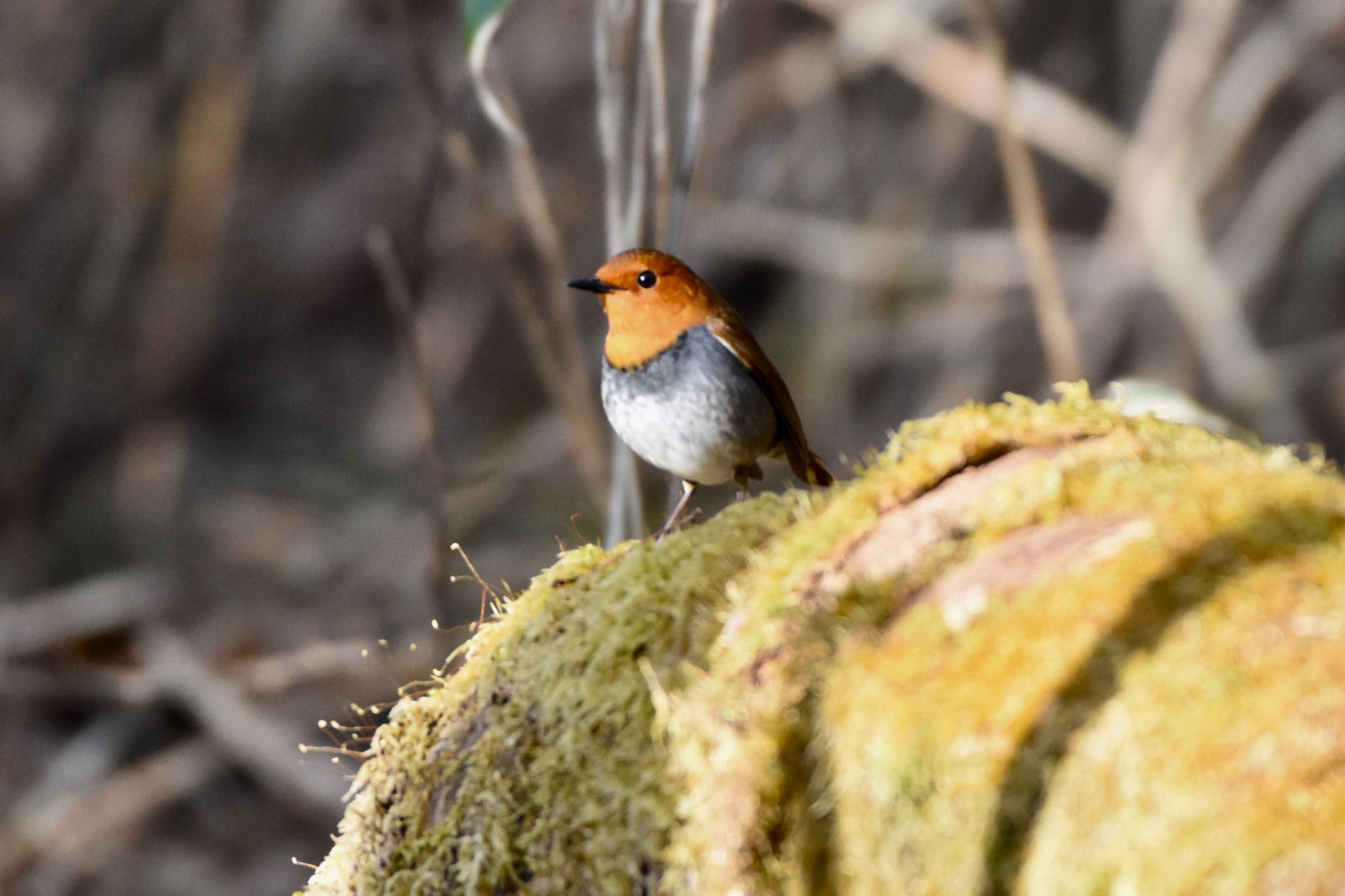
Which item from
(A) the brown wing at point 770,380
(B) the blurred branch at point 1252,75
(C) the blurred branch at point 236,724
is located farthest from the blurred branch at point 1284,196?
(C) the blurred branch at point 236,724

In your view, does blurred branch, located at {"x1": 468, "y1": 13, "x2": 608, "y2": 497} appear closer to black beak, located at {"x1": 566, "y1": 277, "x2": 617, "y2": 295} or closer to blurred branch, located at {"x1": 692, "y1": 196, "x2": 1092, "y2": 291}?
black beak, located at {"x1": 566, "y1": 277, "x2": 617, "y2": 295}

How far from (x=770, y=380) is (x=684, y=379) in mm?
195

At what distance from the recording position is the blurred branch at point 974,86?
223 inches

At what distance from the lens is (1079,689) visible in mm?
1091

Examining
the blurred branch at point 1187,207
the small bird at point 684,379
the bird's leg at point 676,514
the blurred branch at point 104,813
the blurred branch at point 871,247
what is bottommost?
the bird's leg at point 676,514

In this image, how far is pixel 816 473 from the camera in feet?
8.69

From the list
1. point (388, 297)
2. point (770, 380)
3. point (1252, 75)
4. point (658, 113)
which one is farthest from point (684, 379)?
point (1252, 75)

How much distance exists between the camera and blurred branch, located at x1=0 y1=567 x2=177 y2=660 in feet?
17.7

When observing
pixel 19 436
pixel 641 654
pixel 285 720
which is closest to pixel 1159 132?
pixel 285 720

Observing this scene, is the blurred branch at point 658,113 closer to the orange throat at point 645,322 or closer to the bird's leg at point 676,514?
the orange throat at point 645,322

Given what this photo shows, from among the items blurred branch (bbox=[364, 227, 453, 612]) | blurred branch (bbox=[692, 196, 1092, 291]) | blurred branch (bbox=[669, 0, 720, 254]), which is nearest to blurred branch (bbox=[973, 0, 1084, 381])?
blurred branch (bbox=[669, 0, 720, 254])

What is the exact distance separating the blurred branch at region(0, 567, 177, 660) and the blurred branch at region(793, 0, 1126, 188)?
156 inches

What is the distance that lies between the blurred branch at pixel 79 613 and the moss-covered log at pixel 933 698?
428cm

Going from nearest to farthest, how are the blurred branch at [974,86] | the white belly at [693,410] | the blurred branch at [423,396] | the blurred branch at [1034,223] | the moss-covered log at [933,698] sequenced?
the moss-covered log at [933,698], the white belly at [693,410], the blurred branch at [423,396], the blurred branch at [1034,223], the blurred branch at [974,86]
